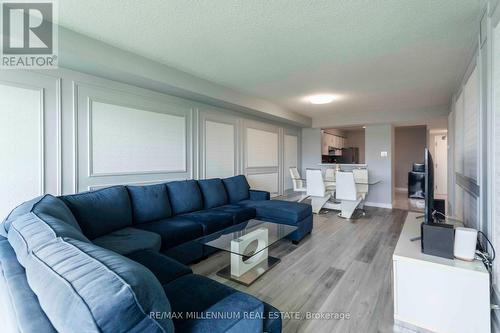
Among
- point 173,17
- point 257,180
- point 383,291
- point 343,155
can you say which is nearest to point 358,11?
point 173,17

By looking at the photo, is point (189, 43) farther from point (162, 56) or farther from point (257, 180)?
point (257, 180)

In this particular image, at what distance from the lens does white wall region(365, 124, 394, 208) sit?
583cm

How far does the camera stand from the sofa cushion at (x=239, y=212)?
3268 mm

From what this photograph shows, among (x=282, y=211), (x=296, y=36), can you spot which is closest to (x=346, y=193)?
(x=282, y=211)

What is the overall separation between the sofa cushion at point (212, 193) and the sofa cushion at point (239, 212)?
0.13m

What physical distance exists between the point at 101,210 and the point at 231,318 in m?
1.98

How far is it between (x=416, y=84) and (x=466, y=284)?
3.23 m

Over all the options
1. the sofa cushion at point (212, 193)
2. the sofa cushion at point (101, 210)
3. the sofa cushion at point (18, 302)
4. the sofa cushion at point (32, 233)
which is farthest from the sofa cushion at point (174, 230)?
the sofa cushion at point (18, 302)

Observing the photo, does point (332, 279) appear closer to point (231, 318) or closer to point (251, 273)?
point (251, 273)

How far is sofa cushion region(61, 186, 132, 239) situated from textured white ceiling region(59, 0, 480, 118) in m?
1.59

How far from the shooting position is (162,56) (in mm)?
2686

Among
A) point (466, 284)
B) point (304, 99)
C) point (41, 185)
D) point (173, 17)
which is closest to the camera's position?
point (466, 284)

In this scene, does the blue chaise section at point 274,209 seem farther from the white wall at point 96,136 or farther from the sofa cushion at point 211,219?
the sofa cushion at point 211,219

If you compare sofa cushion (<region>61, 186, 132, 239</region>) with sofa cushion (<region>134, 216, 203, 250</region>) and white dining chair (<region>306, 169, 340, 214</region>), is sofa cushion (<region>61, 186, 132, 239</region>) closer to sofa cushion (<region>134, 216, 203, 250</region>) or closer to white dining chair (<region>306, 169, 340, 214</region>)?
sofa cushion (<region>134, 216, 203, 250</region>)
